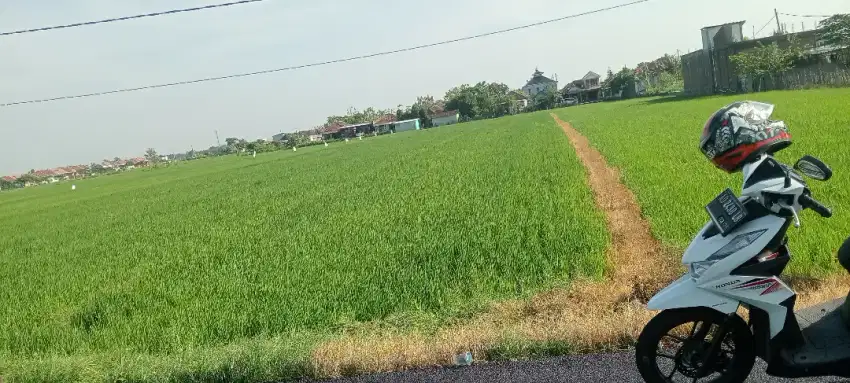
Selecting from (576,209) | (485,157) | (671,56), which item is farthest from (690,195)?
(671,56)

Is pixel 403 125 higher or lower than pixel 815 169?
higher

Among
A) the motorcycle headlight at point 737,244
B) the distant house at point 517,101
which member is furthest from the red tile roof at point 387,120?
the motorcycle headlight at point 737,244

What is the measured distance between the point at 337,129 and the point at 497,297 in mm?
106729

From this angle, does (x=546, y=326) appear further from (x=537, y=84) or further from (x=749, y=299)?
(x=537, y=84)

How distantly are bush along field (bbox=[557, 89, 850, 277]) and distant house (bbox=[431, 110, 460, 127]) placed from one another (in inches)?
2916

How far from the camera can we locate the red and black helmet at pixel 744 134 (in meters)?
3.02

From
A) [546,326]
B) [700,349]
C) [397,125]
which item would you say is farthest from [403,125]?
[700,349]

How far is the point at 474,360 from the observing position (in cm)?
411

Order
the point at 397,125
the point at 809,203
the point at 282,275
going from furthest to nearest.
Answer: the point at 397,125 < the point at 282,275 < the point at 809,203

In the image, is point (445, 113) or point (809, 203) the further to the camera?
point (445, 113)

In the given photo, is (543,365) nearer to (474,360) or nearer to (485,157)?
(474,360)

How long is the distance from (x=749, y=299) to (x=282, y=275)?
6138 mm

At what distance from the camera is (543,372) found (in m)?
3.77

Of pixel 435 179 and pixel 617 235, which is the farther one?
pixel 435 179
